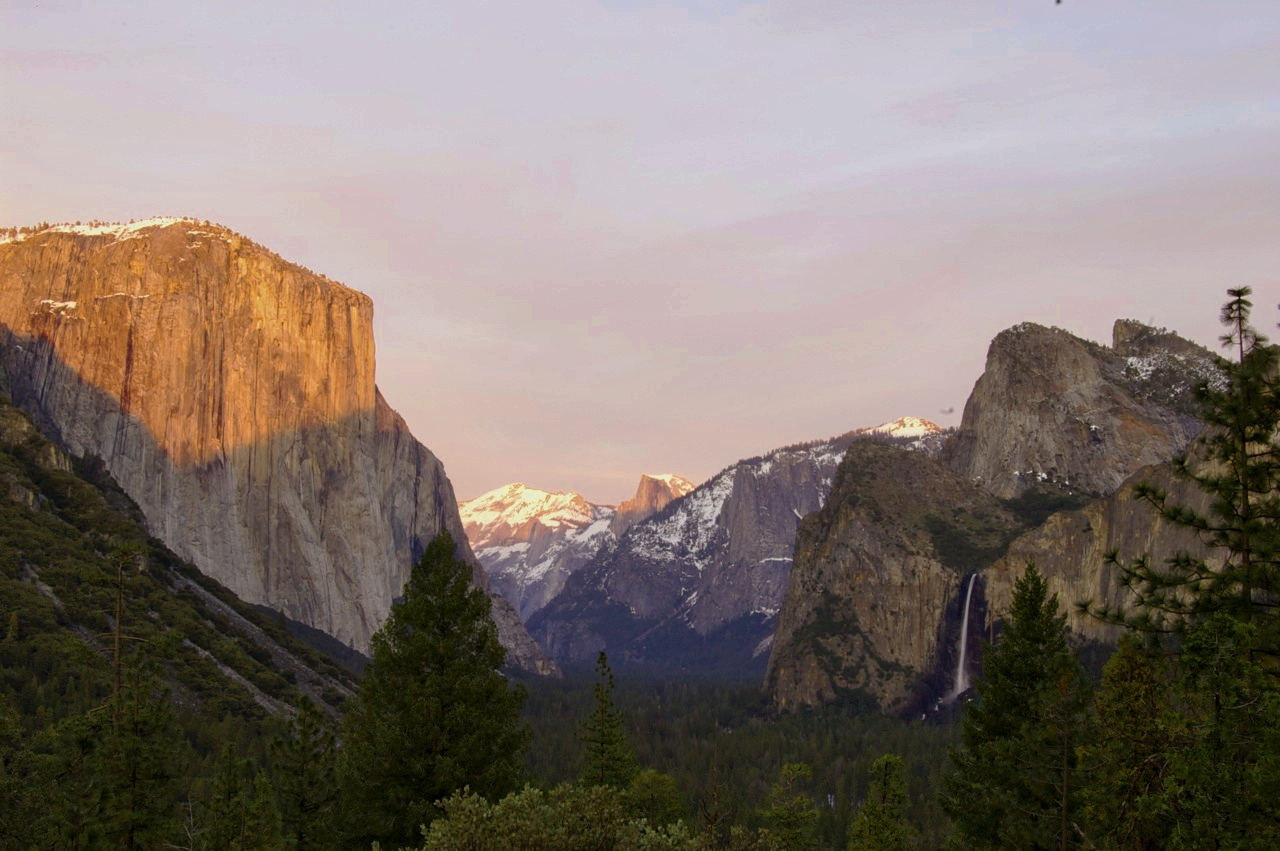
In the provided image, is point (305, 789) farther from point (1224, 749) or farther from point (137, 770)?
point (1224, 749)

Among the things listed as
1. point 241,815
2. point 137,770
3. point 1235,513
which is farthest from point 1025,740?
point 137,770

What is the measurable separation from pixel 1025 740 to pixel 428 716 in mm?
19628

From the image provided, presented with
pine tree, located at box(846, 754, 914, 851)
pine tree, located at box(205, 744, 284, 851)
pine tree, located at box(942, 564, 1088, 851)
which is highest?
pine tree, located at box(942, 564, 1088, 851)

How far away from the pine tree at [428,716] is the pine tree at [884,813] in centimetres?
2206

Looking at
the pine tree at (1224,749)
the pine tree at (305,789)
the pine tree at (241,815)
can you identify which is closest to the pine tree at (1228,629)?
the pine tree at (1224,749)

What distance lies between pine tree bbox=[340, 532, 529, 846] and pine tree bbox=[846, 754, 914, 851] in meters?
22.1

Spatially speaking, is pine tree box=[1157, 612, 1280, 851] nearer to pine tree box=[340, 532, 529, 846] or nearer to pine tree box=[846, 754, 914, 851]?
pine tree box=[340, 532, 529, 846]

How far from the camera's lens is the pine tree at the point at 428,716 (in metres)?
39.0

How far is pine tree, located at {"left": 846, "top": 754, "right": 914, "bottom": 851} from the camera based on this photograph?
56.7m

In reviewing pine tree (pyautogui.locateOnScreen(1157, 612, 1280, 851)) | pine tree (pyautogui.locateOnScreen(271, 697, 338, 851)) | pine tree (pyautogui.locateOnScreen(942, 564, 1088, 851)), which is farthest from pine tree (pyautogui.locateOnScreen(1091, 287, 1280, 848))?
pine tree (pyautogui.locateOnScreen(271, 697, 338, 851))

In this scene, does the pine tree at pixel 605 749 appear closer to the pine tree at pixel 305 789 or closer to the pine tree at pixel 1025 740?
the pine tree at pixel 305 789

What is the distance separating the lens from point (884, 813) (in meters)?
58.8

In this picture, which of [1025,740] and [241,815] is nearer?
[1025,740]

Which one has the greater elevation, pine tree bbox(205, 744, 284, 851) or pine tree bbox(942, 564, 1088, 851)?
pine tree bbox(942, 564, 1088, 851)
